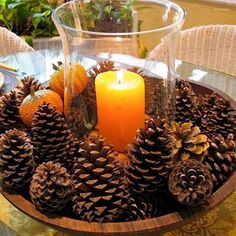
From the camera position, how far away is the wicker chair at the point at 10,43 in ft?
4.77

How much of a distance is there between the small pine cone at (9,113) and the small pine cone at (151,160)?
27cm

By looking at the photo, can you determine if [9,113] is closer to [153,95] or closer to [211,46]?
[153,95]

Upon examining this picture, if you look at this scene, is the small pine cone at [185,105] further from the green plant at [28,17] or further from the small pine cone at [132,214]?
the green plant at [28,17]

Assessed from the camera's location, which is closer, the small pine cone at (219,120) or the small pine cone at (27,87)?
the small pine cone at (219,120)

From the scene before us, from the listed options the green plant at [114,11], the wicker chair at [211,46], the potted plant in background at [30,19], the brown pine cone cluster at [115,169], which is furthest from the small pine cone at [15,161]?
the potted plant in background at [30,19]

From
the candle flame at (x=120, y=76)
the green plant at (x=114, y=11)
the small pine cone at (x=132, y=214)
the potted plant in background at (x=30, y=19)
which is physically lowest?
the potted plant in background at (x=30, y=19)

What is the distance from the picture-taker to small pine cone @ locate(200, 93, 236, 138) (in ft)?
2.23

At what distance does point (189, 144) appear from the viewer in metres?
0.61

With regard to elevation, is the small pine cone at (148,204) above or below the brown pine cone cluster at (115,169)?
below

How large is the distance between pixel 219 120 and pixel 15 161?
1.08 feet

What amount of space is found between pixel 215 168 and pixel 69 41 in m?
0.29

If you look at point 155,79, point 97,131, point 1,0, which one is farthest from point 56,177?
point 1,0

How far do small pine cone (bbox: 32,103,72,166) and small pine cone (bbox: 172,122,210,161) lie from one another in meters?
0.17

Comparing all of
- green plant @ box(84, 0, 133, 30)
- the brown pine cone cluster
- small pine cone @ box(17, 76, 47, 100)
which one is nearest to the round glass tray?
the brown pine cone cluster
